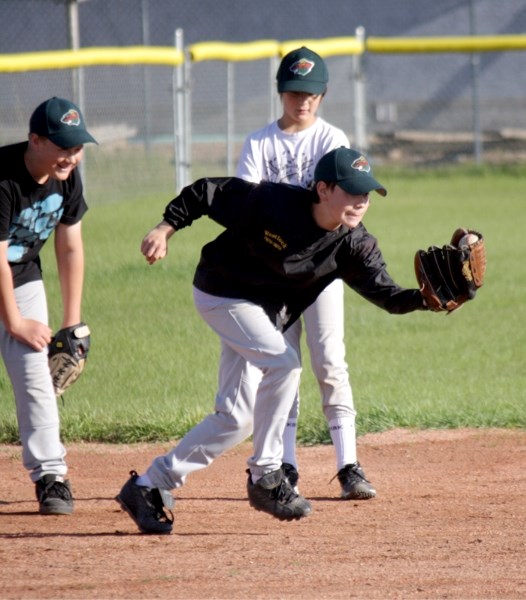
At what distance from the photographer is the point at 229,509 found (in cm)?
482

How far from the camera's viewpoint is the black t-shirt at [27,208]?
4.45 meters

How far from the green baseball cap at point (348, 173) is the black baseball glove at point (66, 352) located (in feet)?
4.56

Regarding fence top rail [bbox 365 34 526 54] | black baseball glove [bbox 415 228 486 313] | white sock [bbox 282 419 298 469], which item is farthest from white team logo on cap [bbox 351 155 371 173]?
fence top rail [bbox 365 34 526 54]

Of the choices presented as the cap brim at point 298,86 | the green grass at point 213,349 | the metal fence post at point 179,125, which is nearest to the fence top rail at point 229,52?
the metal fence post at point 179,125

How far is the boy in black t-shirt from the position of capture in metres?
4.43

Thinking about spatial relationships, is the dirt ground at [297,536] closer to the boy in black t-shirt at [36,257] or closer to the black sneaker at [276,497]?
the black sneaker at [276,497]

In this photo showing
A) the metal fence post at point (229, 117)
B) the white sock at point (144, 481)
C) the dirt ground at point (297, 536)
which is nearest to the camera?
the dirt ground at point (297, 536)

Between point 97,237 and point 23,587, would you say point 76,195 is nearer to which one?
point 23,587

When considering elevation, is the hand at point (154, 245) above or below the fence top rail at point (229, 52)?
below

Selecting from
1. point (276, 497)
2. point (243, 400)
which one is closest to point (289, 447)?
point (276, 497)

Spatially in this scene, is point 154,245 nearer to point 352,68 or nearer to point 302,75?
point 302,75

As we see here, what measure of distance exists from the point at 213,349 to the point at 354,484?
330 centimetres

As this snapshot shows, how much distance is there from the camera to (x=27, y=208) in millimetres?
4504

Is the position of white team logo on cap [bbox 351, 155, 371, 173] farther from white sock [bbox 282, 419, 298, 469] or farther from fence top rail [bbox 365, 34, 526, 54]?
fence top rail [bbox 365, 34, 526, 54]
